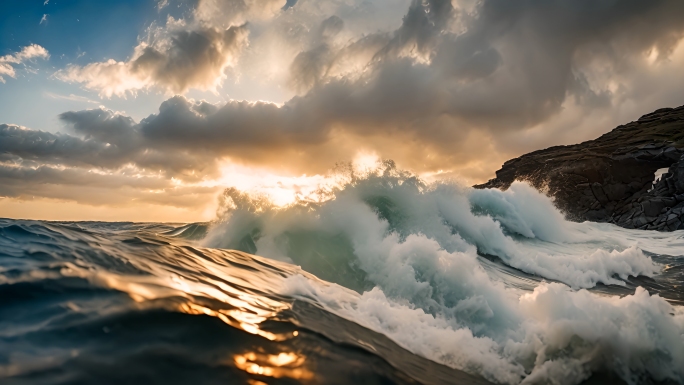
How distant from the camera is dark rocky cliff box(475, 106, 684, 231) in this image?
113ft

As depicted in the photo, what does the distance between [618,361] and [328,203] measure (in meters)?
9.16

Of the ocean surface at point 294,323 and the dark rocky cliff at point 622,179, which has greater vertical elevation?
the dark rocky cliff at point 622,179

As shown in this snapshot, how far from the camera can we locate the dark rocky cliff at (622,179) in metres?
34.3

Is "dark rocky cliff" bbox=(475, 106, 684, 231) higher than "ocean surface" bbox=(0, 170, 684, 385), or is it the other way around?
"dark rocky cliff" bbox=(475, 106, 684, 231)

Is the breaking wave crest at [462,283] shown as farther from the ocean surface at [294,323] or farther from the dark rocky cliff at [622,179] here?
the dark rocky cliff at [622,179]

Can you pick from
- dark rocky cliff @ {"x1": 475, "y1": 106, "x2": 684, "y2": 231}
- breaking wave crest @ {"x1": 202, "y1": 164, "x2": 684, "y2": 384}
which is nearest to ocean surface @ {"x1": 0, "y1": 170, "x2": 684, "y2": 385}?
breaking wave crest @ {"x1": 202, "y1": 164, "x2": 684, "y2": 384}

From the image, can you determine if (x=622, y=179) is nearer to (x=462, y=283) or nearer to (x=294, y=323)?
(x=462, y=283)

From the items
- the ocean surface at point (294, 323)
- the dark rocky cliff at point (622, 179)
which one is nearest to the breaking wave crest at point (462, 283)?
the ocean surface at point (294, 323)

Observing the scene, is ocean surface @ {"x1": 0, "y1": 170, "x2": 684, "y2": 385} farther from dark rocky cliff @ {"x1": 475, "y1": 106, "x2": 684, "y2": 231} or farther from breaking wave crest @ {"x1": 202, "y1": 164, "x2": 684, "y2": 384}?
dark rocky cliff @ {"x1": 475, "y1": 106, "x2": 684, "y2": 231}

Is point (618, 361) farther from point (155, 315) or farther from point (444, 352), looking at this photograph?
point (155, 315)

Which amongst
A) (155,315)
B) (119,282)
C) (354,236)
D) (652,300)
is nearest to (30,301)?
(119,282)

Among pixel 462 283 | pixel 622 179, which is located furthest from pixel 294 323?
pixel 622 179

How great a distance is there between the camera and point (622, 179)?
158 feet

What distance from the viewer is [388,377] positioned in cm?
345
